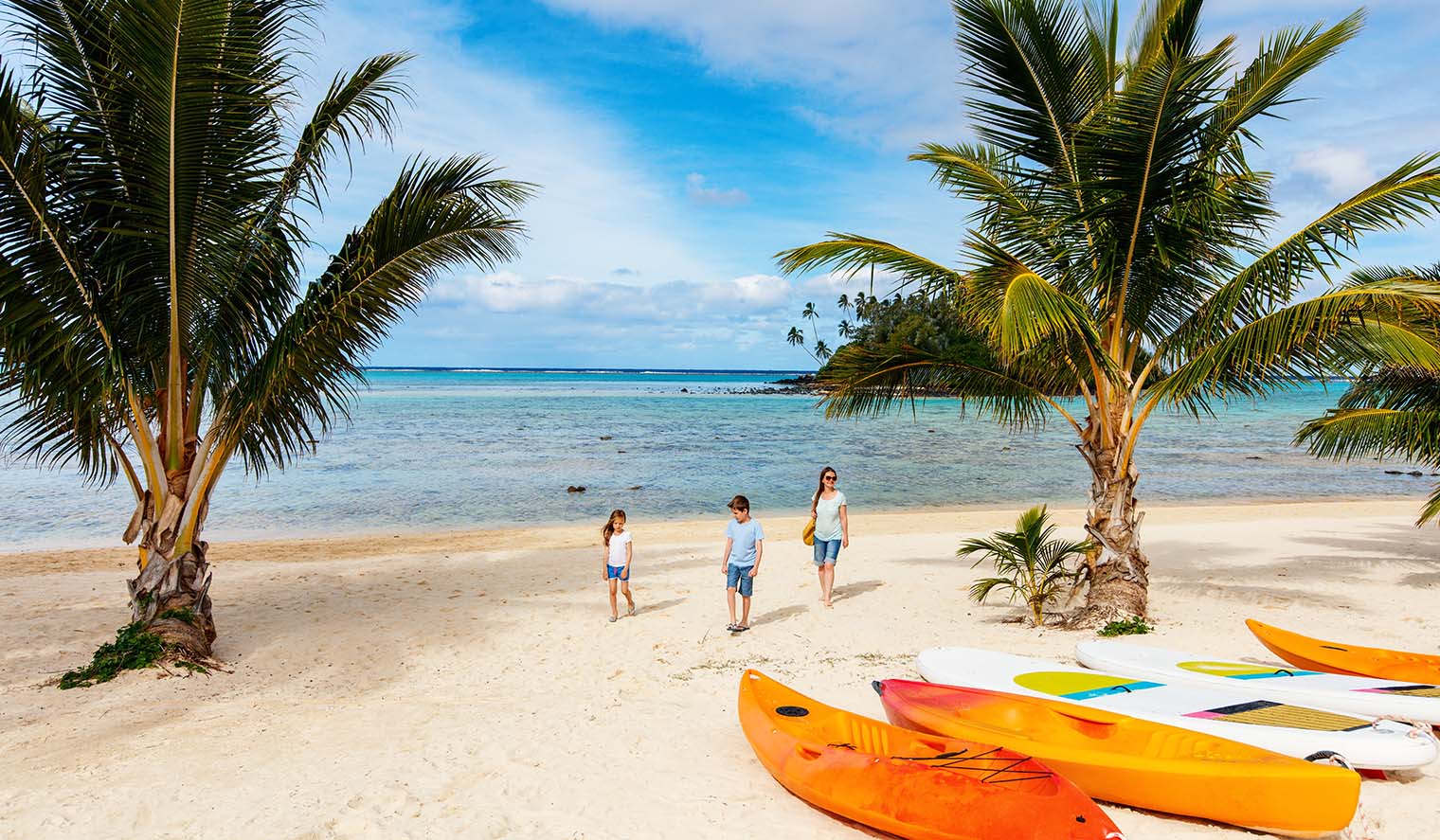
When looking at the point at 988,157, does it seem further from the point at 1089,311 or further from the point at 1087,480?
the point at 1087,480

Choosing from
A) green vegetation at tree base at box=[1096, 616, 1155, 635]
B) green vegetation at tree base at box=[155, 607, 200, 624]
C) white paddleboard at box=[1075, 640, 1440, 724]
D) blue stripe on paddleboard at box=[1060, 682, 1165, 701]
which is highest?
white paddleboard at box=[1075, 640, 1440, 724]

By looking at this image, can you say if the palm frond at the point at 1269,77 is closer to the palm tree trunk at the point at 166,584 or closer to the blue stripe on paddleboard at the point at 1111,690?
the blue stripe on paddleboard at the point at 1111,690

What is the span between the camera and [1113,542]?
8086 mm

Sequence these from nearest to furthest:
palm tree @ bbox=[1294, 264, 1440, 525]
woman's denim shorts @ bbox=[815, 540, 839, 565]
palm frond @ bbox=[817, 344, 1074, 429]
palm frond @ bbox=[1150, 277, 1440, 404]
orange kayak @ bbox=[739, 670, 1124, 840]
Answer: orange kayak @ bbox=[739, 670, 1124, 840] → palm frond @ bbox=[1150, 277, 1440, 404] → palm frond @ bbox=[817, 344, 1074, 429] → woman's denim shorts @ bbox=[815, 540, 839, 565] → palm tree @ bbox=[1294, 264, 1440, 525]

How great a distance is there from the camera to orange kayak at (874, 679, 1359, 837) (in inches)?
160

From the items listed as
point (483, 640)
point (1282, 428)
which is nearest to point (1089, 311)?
point (483, 640)

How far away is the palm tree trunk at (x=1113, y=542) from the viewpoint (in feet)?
26.3

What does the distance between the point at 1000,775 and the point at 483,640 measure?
18.6ft

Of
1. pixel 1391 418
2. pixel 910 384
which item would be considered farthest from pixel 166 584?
pixel 1391 418

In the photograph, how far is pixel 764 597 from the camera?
395 inches

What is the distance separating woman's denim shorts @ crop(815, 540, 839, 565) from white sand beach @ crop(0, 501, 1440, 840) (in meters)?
0.57

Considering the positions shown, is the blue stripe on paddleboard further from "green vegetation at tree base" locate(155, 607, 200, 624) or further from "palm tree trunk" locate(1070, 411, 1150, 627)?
"green vegetation at tree base" locate(155, 607, 200, 624)

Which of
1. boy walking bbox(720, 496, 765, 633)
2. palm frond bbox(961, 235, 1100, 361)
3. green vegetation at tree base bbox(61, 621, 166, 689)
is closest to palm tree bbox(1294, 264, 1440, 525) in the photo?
palm frond bbox(961, 235, 1100, 361)

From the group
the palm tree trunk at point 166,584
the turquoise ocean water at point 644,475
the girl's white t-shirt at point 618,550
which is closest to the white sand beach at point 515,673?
the palm tree trunk at point 166,584
